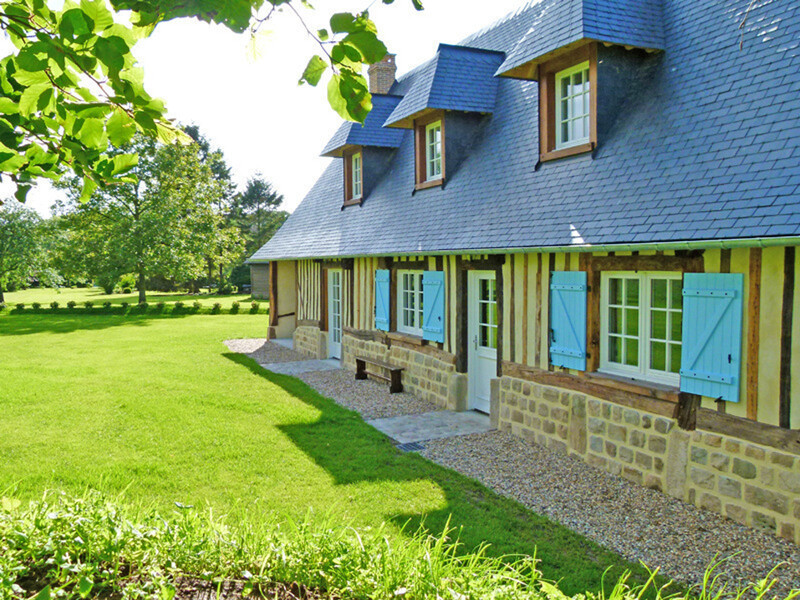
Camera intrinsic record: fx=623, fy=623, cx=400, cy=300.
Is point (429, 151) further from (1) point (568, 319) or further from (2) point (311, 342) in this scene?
(2) point (311, 342)

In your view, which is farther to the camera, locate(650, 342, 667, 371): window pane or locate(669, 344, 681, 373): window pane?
locate(650, 342, 667, 371): window pane

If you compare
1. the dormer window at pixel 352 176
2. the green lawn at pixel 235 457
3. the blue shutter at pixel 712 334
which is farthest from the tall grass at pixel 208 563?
the dormer window at pixel 352 176

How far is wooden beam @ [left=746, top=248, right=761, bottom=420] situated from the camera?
5395 mm

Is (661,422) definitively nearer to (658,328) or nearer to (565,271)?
(658,328)

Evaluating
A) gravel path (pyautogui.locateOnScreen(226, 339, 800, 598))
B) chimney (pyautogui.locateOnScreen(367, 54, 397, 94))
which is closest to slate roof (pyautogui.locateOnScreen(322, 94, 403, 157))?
chimney (pyautogui.locateOnScreen(367, 54, 397, 94))

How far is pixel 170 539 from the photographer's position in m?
3.35

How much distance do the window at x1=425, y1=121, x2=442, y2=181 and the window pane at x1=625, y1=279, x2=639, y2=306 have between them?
5.15 m

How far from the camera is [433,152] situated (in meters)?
11.5

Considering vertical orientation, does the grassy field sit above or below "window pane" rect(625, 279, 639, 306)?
below

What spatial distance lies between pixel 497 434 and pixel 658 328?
281 centimetres

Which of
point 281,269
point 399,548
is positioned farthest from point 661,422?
point 281,269

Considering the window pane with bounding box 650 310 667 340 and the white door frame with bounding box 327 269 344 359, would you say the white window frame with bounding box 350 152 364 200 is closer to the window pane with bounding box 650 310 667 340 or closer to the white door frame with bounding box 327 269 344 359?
the white door frame with bounding box 327 269 344 359

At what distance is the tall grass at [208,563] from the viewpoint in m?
2.86

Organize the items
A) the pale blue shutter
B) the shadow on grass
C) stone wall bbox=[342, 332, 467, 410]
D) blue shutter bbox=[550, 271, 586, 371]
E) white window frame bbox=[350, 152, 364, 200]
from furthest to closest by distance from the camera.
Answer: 1. white window frame bbox=[350, 152, 364, 200]
2. the pale blue shutter
3. stone wall bbox=[342, 332, 467, 410]
4. blue shutter bbox=[550, 271, 586, 371]
5. the shadow on grass
